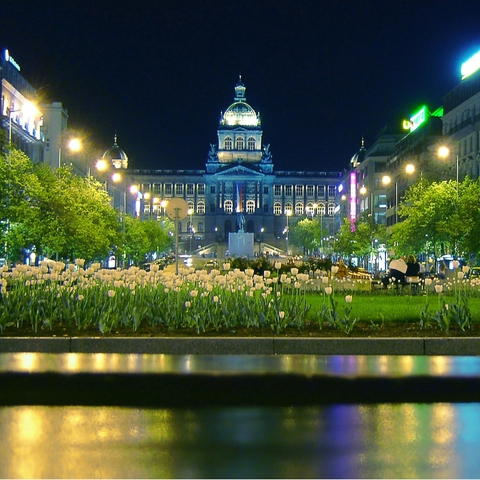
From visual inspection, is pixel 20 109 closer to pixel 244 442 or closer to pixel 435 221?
pixel 435 221

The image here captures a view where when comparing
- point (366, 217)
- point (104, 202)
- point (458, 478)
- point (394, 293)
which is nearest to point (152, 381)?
point (458, 478)

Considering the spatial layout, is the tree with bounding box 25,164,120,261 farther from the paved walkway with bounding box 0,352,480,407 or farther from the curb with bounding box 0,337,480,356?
the paved walkway with bounding box 0,352,480,407

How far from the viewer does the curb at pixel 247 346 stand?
1430 centimetres

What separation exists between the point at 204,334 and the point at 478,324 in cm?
540

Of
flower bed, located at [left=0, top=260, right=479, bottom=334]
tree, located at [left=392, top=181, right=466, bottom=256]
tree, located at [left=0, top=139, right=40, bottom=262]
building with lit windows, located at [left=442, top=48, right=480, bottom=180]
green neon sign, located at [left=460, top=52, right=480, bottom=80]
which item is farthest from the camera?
green neon sign, located at [left=460, top=52, right=480, bottom=80]

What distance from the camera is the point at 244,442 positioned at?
8.38m

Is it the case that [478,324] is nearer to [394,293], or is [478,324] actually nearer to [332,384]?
[332,384]

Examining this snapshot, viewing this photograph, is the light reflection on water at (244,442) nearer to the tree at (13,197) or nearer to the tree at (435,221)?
the tree at (13,197)

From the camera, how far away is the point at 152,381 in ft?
39.2

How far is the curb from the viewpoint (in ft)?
46.9

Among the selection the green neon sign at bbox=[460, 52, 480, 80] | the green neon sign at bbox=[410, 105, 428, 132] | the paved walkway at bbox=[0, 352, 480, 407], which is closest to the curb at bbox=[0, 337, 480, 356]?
the paved walkway at bbox=[0, 352, 480, 407]

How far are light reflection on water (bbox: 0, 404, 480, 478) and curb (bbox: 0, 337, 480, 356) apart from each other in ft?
12.9

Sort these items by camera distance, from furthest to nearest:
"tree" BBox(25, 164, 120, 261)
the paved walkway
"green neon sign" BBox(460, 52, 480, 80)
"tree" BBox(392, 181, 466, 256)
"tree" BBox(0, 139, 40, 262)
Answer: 1. "green neon sign" BBox(460, 52, 480, 80)
2. "tree" BBox(392, 181, 466, 256)
3. "tree" BBox(25, 164, 120, 261)
4. "tree" BBox(0, 139, 40, 262)
5. the paved walkway

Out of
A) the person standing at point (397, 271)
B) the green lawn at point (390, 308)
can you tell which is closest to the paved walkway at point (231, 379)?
the green lawn at point (390, 308)
